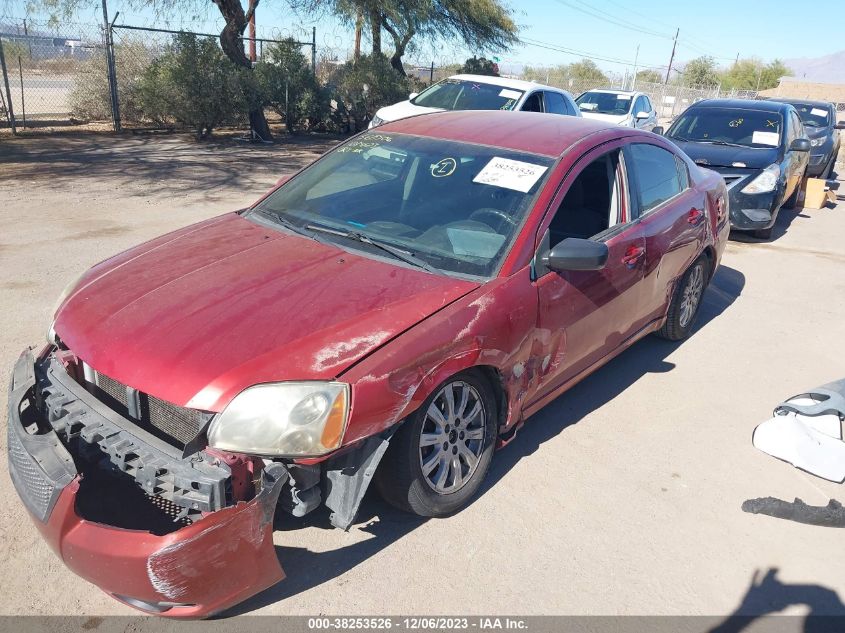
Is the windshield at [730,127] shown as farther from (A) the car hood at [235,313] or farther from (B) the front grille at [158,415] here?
(B) the front grille at [158,415]

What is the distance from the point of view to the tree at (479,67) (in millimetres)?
23125

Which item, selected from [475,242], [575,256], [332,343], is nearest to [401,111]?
[475,242]

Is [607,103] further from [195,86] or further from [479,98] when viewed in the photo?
[195,86]

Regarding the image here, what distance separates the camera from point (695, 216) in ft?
16.5

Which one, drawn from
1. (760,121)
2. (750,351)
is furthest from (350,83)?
(750,351)

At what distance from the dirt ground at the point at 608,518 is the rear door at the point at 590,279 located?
0.51 m

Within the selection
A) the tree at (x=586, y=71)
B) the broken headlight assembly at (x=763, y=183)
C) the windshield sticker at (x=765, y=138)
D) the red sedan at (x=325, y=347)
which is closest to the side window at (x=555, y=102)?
the windshield sticker at (x=765, y=138)

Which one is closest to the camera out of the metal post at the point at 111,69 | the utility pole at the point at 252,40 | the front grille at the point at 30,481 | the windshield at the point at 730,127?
the front grille at the point at 30,481

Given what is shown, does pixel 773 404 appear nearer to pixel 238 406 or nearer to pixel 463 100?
pixel 238 406

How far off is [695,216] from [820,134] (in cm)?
1097

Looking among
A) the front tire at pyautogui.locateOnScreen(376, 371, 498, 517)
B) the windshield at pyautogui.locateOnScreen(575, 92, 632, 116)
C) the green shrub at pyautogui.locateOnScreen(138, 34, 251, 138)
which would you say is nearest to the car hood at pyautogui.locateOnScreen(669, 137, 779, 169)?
the front tire at pyautogui.locateOnScreen(376, 371, 498, 517)

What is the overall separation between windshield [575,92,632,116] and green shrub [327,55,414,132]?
181 inches

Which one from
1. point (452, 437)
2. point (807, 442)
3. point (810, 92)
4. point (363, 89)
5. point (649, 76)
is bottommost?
point (807, 442)

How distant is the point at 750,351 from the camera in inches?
219
